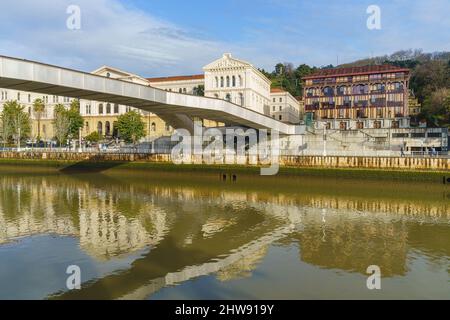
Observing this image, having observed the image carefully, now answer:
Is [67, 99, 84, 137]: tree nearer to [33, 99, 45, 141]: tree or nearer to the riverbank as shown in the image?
[33, 99, 45, 141]: tree

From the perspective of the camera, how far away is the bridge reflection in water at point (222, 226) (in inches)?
514

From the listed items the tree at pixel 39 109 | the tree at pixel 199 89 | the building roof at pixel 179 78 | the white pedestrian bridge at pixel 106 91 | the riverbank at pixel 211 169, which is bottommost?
the riverbank at pixel 211 169

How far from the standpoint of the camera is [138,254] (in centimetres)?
1454

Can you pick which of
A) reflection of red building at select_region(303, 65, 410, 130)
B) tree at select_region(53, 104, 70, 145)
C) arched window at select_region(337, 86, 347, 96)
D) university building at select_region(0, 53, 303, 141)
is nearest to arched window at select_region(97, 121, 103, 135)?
university building at select_region(0, 53, 303, 141)

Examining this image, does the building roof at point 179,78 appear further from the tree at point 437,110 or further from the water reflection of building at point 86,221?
the water reflection of building at point 86,221

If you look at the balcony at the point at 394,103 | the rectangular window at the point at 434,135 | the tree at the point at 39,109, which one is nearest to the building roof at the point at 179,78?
the tree at the point at 39,109

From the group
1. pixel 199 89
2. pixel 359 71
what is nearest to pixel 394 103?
pixel 359 71

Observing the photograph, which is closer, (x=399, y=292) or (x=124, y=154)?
(x=399, y=292)

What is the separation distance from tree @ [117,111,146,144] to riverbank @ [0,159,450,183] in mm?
19156

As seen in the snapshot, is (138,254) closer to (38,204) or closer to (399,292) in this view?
(399,292)

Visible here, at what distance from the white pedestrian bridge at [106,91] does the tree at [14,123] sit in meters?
44.5
